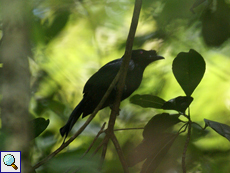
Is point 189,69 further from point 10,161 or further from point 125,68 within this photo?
point 10,161

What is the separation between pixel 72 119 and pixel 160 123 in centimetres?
29

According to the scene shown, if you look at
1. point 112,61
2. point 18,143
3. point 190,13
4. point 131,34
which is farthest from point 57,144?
point 190,13

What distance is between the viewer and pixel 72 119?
816mm

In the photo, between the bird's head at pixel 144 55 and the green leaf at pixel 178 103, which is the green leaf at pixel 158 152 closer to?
the green leaf at pixel 178 103

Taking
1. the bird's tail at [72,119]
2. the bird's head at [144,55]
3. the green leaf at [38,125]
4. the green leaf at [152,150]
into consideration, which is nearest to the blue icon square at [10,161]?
the green leaf at [38,125]

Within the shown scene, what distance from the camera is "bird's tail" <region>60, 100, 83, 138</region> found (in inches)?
32.1

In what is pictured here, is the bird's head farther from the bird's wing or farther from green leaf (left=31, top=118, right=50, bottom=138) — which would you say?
green leaf (left=31, top=118, right=50, bottom=138)

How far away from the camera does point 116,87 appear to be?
77 cm

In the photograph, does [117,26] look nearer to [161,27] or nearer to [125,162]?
[161,27]

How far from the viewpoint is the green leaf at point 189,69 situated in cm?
74

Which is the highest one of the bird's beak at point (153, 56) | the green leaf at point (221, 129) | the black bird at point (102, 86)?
the bird's beak at point (153, 56)

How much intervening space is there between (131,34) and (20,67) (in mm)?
349

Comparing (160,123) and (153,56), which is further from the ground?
(153,56)

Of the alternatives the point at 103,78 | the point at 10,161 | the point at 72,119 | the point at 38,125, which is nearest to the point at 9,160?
the point at 10,161
